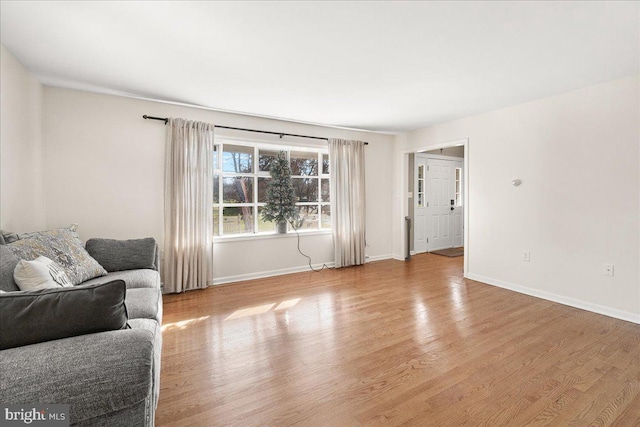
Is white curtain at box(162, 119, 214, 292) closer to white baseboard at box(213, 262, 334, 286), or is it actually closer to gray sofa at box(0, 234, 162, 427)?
white baseboard at box(213, 262, 334, 286)

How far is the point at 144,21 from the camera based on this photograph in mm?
2094

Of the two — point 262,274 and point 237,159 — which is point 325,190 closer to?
point 237,159

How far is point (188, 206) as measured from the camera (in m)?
3.90

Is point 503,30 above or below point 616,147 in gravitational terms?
above

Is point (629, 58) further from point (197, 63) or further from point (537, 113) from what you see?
point (197, 63)

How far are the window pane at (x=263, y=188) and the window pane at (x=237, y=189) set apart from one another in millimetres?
127

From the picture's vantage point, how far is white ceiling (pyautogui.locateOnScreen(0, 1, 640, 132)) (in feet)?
6.51

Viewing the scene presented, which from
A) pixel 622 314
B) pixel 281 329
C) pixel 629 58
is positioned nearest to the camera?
pixel 629 58

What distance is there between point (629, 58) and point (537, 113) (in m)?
1.06

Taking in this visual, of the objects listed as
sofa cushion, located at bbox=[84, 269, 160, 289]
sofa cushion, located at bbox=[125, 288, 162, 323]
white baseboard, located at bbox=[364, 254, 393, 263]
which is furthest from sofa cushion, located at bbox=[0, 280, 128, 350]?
white baseboard, located at bbox=[364, 254, 393, 263]

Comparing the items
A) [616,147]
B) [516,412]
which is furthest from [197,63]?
[616,147]

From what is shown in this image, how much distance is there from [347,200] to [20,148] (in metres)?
4.08

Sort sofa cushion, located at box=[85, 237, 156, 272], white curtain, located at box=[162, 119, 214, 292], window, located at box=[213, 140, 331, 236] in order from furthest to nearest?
window, located at box=[213, 140, 331, 236] → white curtain, located at box=[162, 119, 214, 292] → sofa cushion, located at box=[85, 237, 156, 272]

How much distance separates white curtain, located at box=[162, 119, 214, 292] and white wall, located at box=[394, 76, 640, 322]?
381 cm
